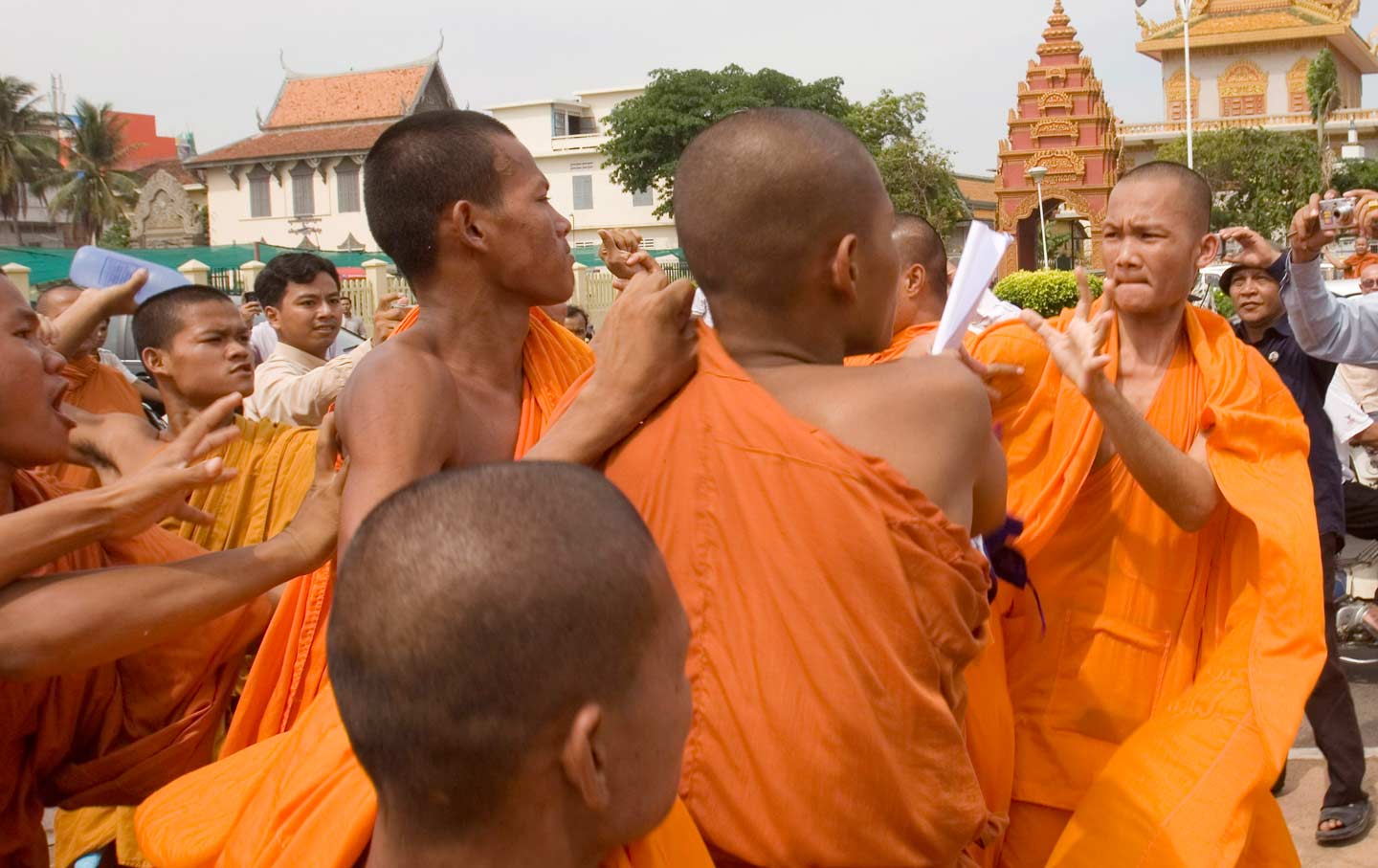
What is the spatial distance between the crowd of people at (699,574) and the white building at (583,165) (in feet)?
160

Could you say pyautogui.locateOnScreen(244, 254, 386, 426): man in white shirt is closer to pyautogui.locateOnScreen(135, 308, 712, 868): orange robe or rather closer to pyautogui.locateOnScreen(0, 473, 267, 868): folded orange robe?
pyautogui.locateOnScreen(0, 473, 267, 868): folded orange robe

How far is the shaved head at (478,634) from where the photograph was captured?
1287 mm

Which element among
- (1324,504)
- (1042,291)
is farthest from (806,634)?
(1042,291)

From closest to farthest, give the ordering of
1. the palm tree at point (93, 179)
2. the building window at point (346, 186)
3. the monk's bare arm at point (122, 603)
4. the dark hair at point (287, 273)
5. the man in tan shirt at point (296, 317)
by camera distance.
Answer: the monk's bare arm at point (122, 603)
the man in tan shirt at point (296, 317)
the dark hair at point (287, 273)
the building window at point (346, 186)
the palm tree at point (93, 179)

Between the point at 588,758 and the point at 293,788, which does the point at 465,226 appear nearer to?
the point at 293,788

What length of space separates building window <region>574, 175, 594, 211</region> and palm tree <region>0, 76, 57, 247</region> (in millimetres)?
21427

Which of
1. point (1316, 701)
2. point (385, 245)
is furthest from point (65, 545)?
point (1316, 701)

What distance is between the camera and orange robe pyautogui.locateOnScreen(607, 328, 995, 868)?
1.72 m

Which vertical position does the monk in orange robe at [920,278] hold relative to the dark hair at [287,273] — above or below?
below

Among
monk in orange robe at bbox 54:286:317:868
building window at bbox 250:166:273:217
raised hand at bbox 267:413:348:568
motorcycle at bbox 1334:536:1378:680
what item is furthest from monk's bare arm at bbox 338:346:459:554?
building window at bbox 250:166:273:217

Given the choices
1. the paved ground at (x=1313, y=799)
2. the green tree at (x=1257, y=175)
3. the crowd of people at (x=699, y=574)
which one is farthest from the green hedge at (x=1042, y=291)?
the green tree at (x=1257, y=175)

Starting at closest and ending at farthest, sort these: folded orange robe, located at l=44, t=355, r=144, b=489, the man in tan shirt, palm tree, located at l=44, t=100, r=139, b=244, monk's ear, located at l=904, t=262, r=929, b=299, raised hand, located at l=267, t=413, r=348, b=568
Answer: raised hand, located at l=267, t=413, r=348, b=568 < monk's ear, located at l=904, t=262, r=929, b=299 < folded orange robe, located at l=44, t=355, r=144, b=489 < the man in tan shirt < palm tree, located at l=44, t=100, r=139, b=244

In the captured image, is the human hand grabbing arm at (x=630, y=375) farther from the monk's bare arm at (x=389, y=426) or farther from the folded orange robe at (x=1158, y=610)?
the folded orange robe at (x=1158, y=610)

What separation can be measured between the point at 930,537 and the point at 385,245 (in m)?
1.30
